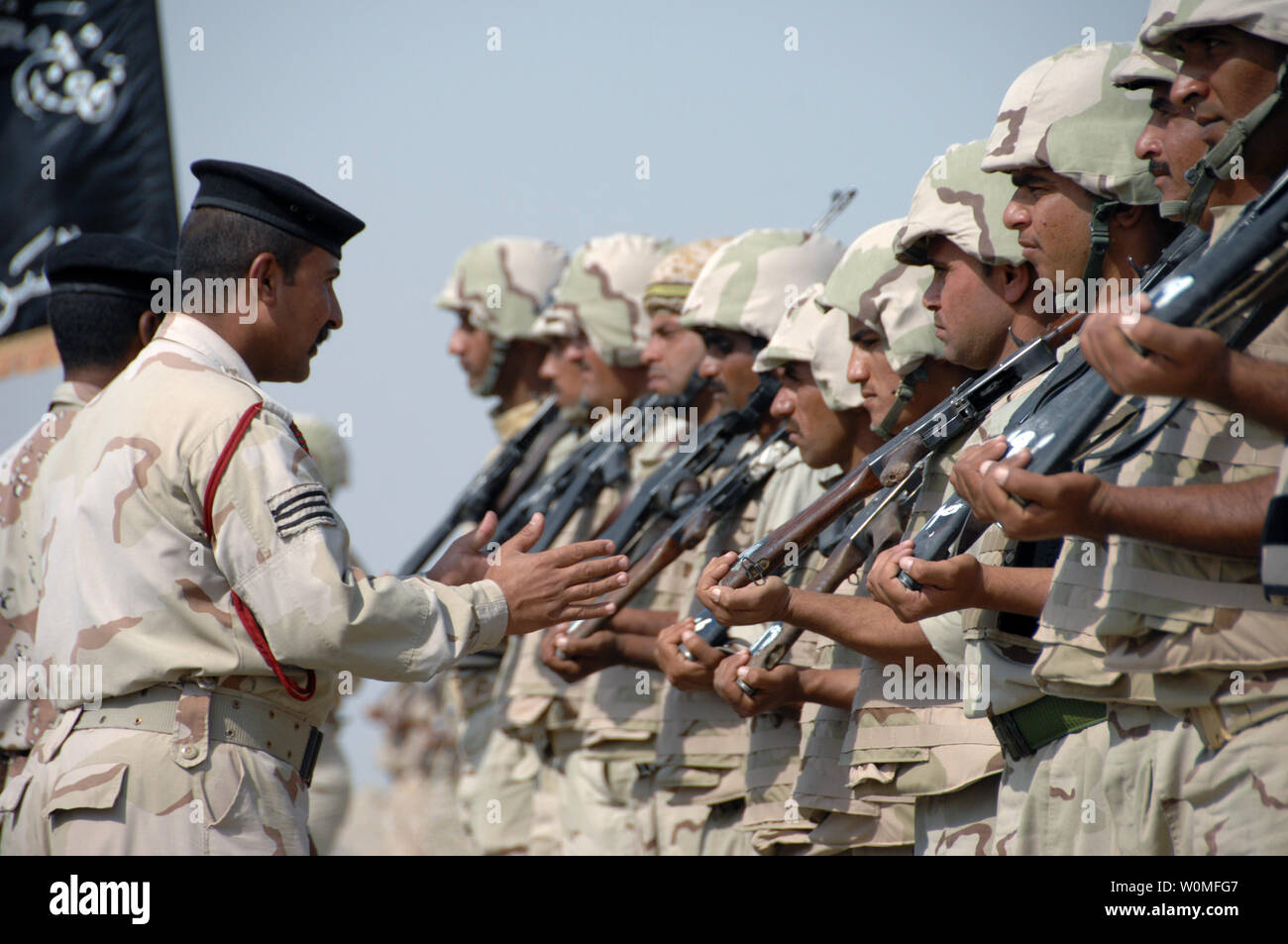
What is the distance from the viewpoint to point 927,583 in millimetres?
3992

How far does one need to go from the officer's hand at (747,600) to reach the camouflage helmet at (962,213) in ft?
4.05

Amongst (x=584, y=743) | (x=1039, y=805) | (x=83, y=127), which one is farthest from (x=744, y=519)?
(x=83, y=127)

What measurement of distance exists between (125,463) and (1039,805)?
2636mm

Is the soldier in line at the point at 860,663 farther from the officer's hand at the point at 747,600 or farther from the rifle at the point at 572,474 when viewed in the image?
the rifle at the point at 572,474

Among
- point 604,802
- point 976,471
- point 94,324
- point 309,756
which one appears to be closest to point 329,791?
point 604,802

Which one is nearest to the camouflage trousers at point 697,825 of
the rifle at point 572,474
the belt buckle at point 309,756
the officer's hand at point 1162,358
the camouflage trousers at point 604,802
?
the camouflage trousers at point 604,802

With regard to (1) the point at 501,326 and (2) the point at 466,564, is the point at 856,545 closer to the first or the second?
(2) the point at 466,564

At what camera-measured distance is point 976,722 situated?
4918 millimetres

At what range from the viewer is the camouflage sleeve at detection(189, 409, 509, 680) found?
13.8ft

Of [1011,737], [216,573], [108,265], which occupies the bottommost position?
[1011,737]

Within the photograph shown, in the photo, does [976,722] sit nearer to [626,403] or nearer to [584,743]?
[584,743]

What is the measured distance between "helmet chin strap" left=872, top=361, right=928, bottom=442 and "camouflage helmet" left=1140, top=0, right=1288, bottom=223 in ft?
5.75

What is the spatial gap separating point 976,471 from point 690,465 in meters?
3.97

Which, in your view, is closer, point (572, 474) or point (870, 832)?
point (870, 832)
